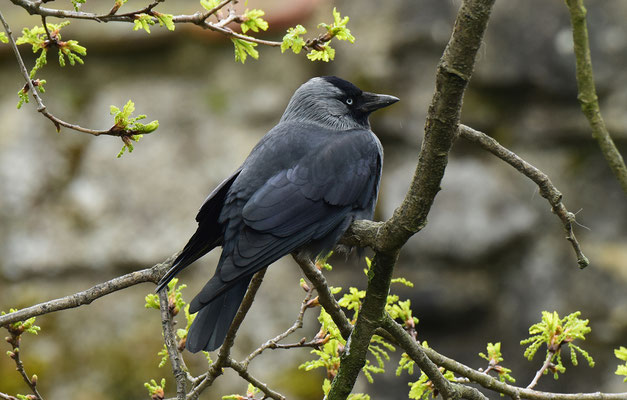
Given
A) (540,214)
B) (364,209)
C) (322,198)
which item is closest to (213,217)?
(322,198)

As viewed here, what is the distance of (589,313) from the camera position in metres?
4.20

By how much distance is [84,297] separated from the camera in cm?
232

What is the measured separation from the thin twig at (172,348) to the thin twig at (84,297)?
8 cm

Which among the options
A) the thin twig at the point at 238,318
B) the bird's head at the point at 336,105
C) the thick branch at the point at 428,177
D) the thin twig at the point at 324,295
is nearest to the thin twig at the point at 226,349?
the thin twig at the point at 238,318

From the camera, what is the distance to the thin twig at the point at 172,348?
7.54 ft

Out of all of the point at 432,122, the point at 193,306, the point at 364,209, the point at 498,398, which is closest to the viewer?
the point at 432,122

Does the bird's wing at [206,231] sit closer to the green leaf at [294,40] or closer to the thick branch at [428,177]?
the thick branch at [428,177]

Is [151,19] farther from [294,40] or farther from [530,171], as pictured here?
[530,171]

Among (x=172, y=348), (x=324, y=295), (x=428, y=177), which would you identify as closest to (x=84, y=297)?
(x=172, y=348)

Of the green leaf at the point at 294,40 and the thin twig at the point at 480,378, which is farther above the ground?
the green leaf at the point at 294,40

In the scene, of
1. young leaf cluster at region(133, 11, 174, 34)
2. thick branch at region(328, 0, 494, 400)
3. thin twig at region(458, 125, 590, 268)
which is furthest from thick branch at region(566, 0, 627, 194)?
young leaf cluster at region(133, 11, 174, 34)

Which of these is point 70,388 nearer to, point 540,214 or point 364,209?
point 364,209

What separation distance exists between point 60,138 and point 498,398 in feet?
9.78

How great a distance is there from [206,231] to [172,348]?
574 millimetres
